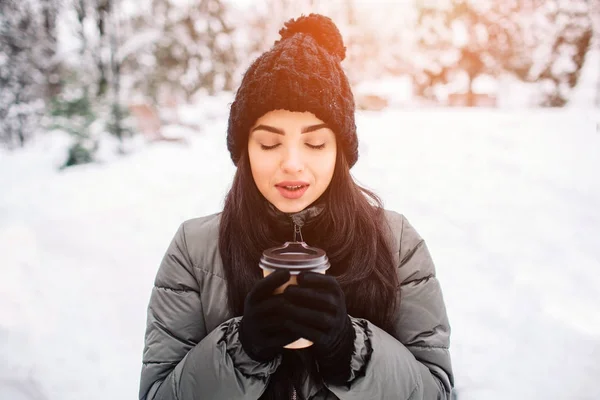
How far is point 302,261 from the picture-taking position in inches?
39.6

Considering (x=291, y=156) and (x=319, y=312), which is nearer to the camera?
(x=319, y=312)

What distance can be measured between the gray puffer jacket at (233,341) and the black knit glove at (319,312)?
0.48ft

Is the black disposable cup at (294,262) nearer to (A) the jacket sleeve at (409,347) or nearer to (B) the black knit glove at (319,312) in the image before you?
(B) the black knit glove at (319,312)

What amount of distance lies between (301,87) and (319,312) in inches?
27.9

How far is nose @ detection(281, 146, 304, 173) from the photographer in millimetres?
1275

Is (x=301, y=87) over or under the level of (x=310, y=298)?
over

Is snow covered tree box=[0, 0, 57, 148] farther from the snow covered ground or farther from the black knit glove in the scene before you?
the black knit glove

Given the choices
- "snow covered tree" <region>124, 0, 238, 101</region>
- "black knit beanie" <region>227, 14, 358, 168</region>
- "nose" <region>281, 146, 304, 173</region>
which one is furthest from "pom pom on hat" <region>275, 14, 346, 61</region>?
"snow covered tree" <region>124, 0, 238, 101</region>

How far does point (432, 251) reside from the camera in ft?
12.9

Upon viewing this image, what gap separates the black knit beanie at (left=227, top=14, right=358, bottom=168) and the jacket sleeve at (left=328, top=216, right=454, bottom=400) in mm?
521

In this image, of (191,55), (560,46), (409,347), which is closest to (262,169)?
(409,347)

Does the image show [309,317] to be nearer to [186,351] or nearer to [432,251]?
[186,351]

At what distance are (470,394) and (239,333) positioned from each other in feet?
5.91

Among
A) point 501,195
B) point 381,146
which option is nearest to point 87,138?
point 381,146
